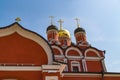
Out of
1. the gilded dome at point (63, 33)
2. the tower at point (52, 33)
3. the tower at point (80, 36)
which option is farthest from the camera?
the gilded dome at point (63, 33)

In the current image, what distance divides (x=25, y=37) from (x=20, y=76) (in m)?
2.73

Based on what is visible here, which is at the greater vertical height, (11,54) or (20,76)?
(11,54)

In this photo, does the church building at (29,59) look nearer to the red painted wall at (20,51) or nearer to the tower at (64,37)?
the red painted wall at (20,51)

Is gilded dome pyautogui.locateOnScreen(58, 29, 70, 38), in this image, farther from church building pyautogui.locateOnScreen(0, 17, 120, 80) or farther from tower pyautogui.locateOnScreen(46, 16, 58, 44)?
church building pyautogui.locateOnScreen(0, 17, 120, 80)

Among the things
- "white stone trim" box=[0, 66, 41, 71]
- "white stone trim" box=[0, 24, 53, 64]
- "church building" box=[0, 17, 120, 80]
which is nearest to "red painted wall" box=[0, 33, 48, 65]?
"church building" box=[0, 17, 120, 80]

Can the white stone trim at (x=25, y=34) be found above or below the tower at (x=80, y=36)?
below

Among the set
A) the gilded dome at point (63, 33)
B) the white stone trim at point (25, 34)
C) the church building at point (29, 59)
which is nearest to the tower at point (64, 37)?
the gilded dome at point (63, 33)

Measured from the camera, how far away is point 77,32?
90.6ft

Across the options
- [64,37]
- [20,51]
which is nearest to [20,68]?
[20,51]

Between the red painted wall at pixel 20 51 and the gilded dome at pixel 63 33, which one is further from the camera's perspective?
the gilded dome at pixel 63 33

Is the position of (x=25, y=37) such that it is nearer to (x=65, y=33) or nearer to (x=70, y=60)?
(x=70, y=60)

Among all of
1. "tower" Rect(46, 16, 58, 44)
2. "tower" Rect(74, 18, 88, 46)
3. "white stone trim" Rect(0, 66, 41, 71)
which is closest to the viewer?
"white stone trim" Rect(0, 66, 41, 71)

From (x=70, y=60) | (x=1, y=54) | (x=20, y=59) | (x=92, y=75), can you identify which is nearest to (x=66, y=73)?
(x=92, y=75)

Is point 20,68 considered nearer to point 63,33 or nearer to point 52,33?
point 52,33
